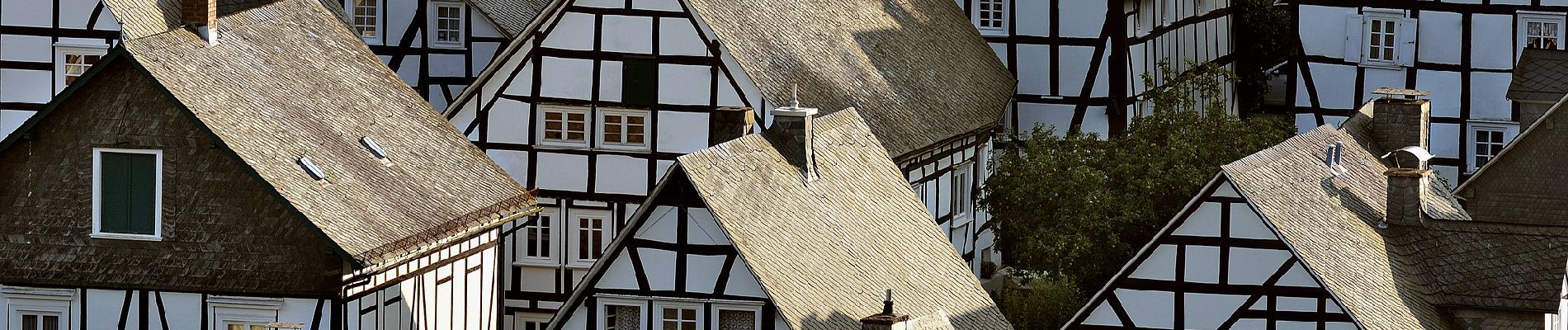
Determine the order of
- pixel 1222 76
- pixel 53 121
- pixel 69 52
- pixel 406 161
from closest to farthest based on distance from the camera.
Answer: pixel 53 121, pixel 406 161, pixel 69 52, pixel 1222 76

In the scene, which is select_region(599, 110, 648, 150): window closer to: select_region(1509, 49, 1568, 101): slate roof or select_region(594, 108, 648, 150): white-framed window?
select_region(594, 108, 648, 150): white-framed window

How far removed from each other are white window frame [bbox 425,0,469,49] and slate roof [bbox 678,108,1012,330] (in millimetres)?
20106

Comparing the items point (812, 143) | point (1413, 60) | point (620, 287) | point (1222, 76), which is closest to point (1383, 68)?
point (1413, 60)

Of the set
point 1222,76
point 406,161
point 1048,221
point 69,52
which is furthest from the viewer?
point 1222,76

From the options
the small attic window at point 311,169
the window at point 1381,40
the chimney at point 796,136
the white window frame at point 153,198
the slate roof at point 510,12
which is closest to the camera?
the white window frame at point 153,198

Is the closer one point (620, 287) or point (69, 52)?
point (620, 287)

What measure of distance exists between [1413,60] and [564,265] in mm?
20893

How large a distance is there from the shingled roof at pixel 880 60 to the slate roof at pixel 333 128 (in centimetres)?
784

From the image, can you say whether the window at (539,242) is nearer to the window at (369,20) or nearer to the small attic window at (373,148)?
the small attic window at (373,148)

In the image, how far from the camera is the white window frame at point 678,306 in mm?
44688

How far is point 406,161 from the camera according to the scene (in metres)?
47.8

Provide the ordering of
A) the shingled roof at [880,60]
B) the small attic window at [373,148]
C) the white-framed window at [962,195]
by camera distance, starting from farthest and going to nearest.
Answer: the white-framed window at [962,195]
the shingled roof at [880,60]
the small attic window at [373,148]

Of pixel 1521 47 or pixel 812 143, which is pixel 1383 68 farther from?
pixel 812 143

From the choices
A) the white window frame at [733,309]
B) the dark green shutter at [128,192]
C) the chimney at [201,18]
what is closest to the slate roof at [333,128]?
the chimney at [201,18]
